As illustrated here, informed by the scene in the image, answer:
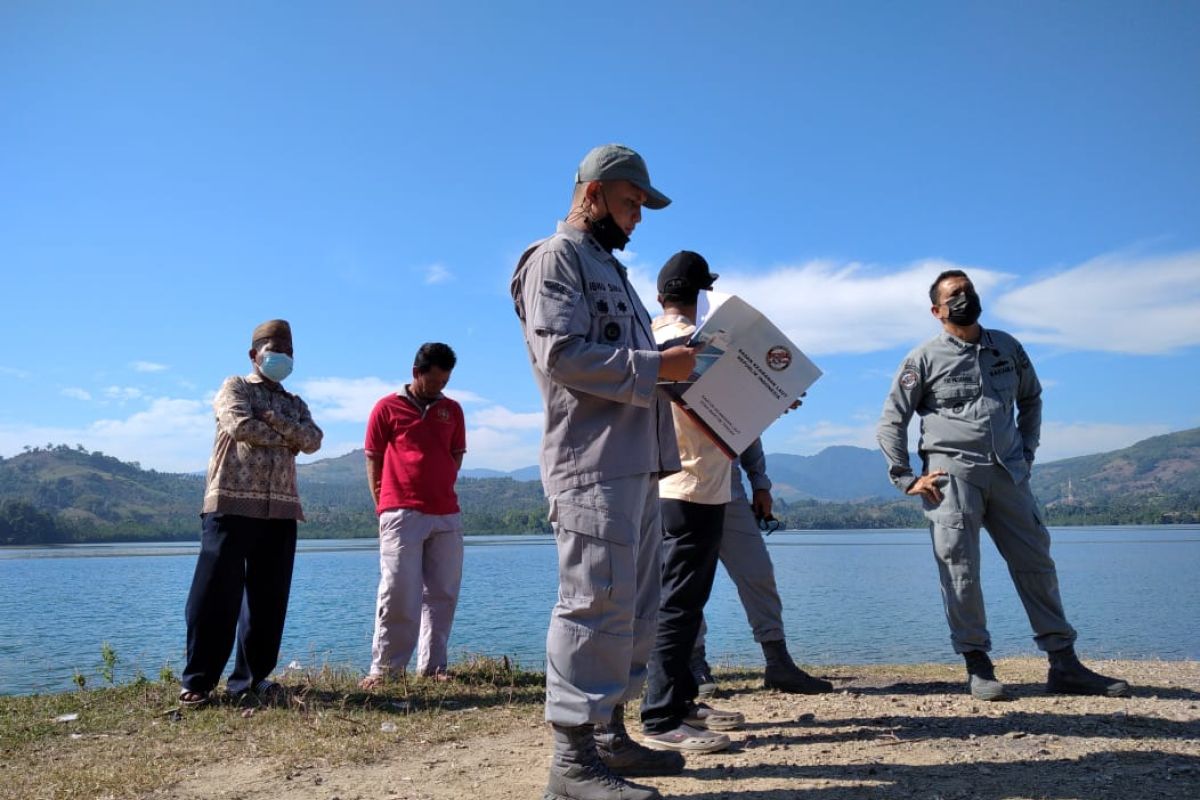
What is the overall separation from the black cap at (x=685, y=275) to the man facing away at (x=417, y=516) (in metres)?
2.71

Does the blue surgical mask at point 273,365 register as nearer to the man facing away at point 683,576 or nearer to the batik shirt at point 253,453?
the batik shirt at point 253,453

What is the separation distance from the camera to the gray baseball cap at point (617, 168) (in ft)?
10.9

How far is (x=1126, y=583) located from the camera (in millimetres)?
25484

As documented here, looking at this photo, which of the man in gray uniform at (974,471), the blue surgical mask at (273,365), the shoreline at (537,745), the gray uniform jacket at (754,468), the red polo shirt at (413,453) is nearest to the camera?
the shoreline at (537,745)

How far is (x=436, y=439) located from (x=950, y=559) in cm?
364

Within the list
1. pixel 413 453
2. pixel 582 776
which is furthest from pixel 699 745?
pixel 413 453

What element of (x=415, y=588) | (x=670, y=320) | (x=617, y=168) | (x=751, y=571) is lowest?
(x=415, y=588)

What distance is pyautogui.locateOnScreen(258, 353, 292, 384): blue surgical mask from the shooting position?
5727 millimetres

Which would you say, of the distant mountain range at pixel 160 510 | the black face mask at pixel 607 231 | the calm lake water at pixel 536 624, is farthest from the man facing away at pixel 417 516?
A: the distant mountain range at pixel 160 510

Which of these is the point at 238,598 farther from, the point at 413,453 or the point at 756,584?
the point at 756,584

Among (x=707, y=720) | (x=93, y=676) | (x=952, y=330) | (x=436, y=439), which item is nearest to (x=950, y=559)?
(x=952, y=330)

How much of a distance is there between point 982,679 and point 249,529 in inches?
173

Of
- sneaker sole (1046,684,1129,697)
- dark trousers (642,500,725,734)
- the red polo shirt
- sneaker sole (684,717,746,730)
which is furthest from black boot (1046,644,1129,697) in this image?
the red polo shirt

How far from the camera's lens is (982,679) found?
4898 millimetres
